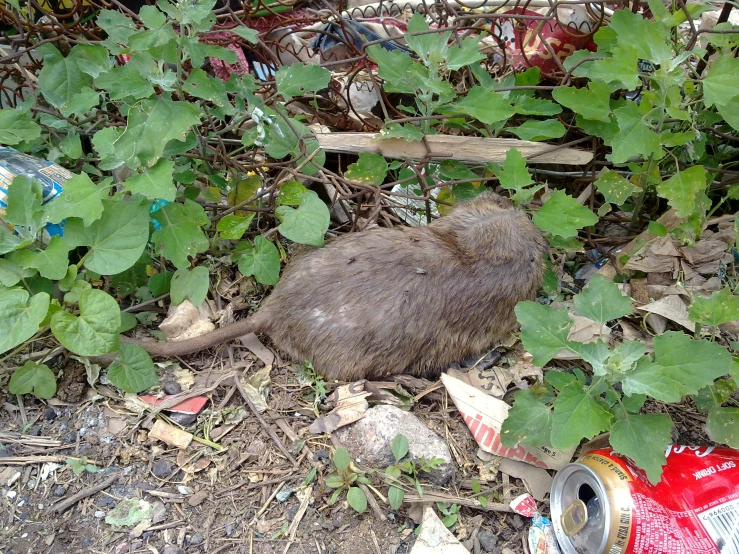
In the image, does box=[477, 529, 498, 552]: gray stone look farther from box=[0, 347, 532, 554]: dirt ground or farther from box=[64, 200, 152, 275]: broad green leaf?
box=[64, 200, 152, 275]: broad green leaf

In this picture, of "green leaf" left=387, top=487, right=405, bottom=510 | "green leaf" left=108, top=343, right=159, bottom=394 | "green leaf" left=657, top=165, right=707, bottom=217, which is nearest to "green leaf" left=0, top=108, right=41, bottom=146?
"green leaf" left=108, top=343, right=159, bottom=394

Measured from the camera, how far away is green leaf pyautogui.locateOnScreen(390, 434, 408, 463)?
6.63 feet

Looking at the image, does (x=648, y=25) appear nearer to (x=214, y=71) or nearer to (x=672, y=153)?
(x=672, y=153)

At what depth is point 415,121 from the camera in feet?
8.85

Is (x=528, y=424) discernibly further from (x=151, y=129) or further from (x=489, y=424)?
(x=151, y=129)

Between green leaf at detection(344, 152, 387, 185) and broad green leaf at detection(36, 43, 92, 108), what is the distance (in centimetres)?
130

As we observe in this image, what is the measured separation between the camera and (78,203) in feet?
7.16

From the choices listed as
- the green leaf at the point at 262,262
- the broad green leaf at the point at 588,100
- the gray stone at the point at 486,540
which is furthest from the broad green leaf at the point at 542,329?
the green leaf at the point at 262,262

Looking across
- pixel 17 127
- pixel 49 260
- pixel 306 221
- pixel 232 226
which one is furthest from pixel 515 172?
pixel 17 127

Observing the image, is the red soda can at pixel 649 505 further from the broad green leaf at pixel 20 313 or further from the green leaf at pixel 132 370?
the broad green leaf at pixel 20 313

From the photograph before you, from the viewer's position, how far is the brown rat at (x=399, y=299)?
2.42m

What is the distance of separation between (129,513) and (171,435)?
0.31 meters

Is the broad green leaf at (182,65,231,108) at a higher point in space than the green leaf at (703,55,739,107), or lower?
lower

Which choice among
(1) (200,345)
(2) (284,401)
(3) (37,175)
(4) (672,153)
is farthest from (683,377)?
(3) (37,175)
